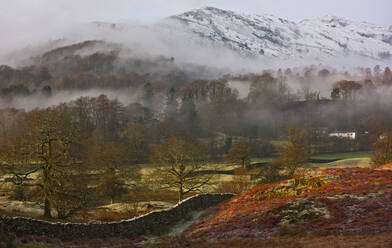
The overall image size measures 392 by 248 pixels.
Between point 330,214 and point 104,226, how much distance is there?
19.3 metres

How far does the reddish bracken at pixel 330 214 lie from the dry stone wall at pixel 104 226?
340 cm

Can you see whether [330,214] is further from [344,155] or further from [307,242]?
[344,155]

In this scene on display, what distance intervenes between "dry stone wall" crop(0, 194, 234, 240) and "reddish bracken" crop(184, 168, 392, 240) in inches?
134

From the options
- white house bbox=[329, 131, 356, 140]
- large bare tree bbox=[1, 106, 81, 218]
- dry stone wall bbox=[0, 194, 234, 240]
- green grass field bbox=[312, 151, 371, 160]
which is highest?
large bare tree bbox=[1, 106, 81, 218]

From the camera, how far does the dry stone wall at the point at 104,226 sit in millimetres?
22594

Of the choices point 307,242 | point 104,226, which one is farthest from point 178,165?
point 307,242

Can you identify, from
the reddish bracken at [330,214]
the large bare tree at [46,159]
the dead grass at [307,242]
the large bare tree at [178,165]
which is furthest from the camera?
the large bare tree at [178,165]

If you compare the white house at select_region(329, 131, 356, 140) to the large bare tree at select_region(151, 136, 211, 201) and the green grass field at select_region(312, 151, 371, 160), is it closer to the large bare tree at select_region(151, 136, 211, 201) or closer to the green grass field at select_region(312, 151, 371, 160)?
the green grass field at select_region(312, 151, 371, 160)

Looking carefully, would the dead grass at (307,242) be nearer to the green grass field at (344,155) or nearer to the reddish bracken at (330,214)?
the reddish bracken at (330,214)

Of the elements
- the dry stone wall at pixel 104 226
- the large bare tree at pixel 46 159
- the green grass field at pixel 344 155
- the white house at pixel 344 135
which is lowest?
the green grass field at pixel 344 155

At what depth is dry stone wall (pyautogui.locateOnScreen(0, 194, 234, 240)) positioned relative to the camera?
2259cm

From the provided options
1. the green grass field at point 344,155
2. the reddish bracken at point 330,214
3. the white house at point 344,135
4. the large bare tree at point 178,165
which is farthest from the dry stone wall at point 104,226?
the white house at point 344,135

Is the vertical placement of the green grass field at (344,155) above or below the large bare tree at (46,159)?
below

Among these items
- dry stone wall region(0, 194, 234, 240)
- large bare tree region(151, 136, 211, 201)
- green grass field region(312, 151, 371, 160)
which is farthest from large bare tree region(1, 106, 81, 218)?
green grass field region(312, 151, 371, 160)
